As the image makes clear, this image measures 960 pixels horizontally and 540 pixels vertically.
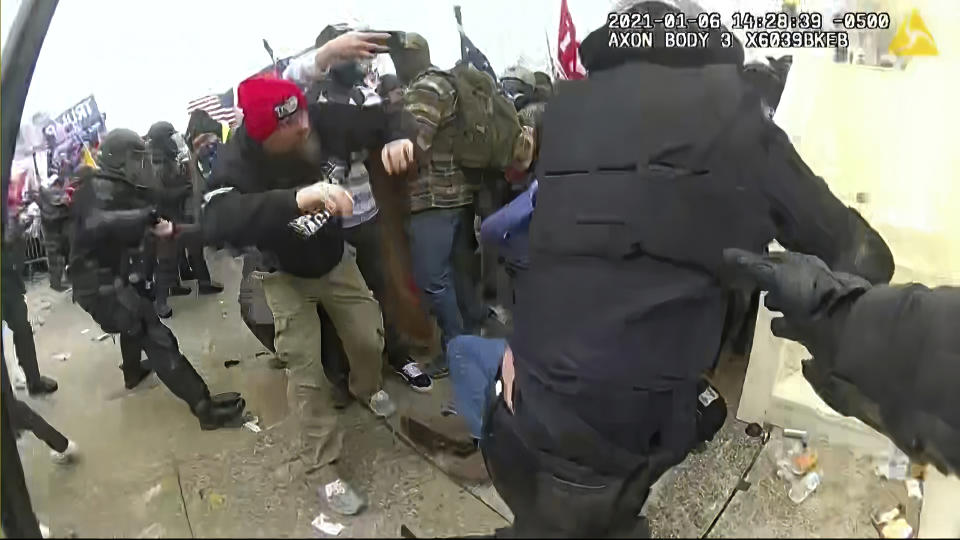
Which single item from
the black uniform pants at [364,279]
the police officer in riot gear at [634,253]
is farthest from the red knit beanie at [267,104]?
the police officer in riot gear at [634,253]

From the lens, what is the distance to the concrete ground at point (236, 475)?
0.60 meters

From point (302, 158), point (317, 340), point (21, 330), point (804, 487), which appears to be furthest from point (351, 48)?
point (804, 487)

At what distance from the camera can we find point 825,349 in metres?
0.60

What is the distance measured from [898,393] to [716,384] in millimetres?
162

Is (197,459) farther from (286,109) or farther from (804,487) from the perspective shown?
(804,487)

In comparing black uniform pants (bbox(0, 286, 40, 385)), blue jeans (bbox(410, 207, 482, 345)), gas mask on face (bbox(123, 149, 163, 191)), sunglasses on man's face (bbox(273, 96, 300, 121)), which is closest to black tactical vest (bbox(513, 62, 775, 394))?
blue jeans (bbox(410, 207, 482, 345))

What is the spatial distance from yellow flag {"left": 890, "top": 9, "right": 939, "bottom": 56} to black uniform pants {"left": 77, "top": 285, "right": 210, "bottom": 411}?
Answer: 0.73m

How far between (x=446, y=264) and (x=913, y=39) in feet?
→ 1.71

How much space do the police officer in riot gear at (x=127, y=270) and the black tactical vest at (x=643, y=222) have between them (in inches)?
11.4

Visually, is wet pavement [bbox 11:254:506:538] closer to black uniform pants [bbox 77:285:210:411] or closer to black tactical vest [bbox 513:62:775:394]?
black uniform pants [bbox 77:285:210:411]

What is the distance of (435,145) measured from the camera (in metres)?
0.69

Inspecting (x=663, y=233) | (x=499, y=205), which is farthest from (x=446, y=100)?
(x=663, y=233)

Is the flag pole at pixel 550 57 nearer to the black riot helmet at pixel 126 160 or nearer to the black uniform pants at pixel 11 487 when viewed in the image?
the black riot helmet at pixel 126 160

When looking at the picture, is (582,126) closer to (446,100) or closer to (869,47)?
(446,100)
